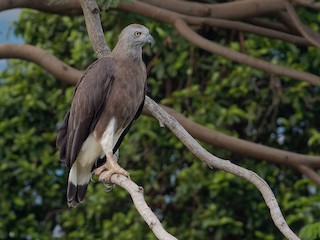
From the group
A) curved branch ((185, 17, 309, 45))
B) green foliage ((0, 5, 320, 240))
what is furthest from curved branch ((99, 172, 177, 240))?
green foliage ((0, 5, 320, 240))

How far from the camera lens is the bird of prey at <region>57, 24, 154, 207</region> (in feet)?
20.9

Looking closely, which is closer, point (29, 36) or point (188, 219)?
point (188, 219)

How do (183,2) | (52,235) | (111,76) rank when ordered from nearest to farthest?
(111,76) → (183,2) → (52,235)

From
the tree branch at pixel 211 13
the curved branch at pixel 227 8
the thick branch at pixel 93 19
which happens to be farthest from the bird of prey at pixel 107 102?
the curved branch at pixel 227 8

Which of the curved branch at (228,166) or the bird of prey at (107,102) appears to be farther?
the bird of prey at (107,102)

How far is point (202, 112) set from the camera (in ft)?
31.7

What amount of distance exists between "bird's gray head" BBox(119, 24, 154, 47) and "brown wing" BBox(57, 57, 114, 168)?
0.56ft

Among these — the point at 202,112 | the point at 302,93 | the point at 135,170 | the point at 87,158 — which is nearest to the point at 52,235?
the point at 135,170

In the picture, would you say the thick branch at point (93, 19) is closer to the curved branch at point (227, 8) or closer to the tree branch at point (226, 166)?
the tree branch at point (226, 166)

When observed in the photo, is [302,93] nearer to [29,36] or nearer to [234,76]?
[234,76]

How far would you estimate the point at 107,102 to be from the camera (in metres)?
6.43

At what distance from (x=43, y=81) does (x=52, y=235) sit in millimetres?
1482

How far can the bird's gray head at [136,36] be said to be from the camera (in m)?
6.49

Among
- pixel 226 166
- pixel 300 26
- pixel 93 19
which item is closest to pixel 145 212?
pixel 226 166
